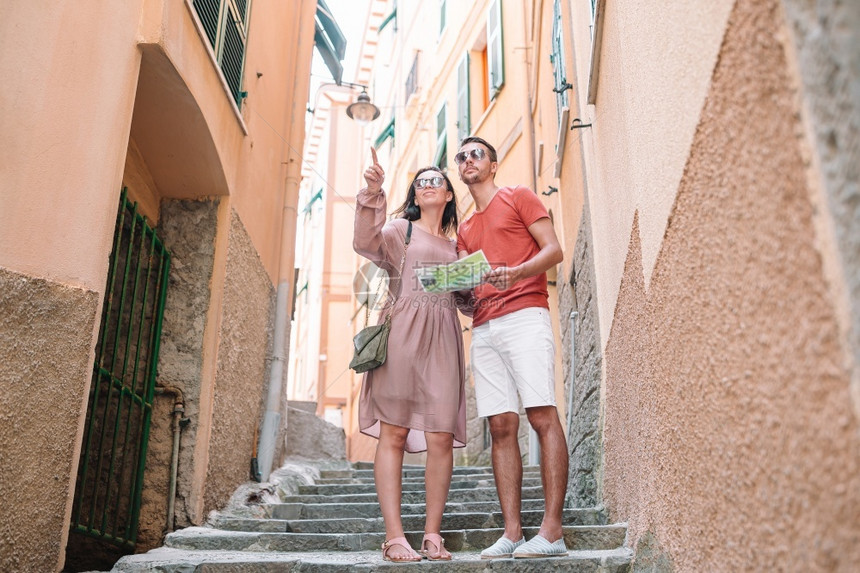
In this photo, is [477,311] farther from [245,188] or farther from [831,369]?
[245,188]

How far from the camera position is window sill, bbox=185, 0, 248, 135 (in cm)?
437

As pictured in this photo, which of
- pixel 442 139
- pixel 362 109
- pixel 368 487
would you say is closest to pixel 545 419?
pixel 368 487

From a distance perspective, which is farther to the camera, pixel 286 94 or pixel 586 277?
pixel 286 94

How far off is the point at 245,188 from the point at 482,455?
17.3 ft

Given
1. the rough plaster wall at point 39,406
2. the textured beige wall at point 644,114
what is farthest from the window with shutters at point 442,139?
the rough plaster wall at point 39,406

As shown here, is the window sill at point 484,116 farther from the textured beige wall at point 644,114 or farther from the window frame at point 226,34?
the textured beige wall at point 644,114

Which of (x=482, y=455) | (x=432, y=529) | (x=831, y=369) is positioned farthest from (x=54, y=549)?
(x=482, y=455)

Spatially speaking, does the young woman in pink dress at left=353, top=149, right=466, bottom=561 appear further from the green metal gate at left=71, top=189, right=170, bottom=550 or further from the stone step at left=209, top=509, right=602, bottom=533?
the green metal gate at left=71, top=189, right=170, bottom=550

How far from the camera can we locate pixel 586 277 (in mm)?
4922

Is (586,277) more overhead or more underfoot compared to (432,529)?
more overhead

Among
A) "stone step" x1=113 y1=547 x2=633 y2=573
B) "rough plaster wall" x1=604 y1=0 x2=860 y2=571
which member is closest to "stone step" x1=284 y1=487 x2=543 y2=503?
"stone step" x1=113 y1=547 x2=633 y2=573

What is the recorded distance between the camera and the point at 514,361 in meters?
3.26

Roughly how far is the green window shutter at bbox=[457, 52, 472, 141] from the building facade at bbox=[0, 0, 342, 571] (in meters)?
3.84

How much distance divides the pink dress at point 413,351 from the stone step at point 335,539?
0.59m
